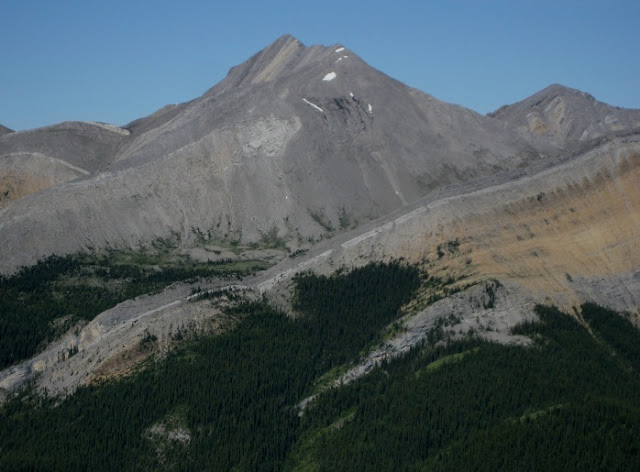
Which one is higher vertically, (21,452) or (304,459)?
(21,452)

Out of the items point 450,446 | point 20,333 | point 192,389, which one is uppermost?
point 20,333

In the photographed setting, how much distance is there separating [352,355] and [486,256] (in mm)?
22869

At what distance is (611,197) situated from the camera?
179000 millimetres

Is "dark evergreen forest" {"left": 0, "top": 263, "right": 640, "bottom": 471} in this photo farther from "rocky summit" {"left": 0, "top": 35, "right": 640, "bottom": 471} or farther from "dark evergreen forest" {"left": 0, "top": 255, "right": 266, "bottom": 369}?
"dark evergreen forest" {"left": 0, "top": 255, "right": 266, "bottom": 369}

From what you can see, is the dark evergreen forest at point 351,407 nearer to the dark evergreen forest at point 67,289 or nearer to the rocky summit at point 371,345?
the rocky summit at point 371,345

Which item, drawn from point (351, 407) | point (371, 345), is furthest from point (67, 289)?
point (351, 407)

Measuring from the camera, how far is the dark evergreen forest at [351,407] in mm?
123312

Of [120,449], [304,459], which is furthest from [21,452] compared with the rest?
[304,459]

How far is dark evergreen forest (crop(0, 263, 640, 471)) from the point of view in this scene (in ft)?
405

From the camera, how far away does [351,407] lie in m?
138

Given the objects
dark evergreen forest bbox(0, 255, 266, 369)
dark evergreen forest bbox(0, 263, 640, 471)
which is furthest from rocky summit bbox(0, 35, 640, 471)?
dark evergreen forest bbox(0, 255, 266, 369)

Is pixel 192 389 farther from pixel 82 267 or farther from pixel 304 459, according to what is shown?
pixel 82 267

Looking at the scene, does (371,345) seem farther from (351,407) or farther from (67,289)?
(67,289)

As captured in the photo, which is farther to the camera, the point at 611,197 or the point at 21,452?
the point at 611,197
